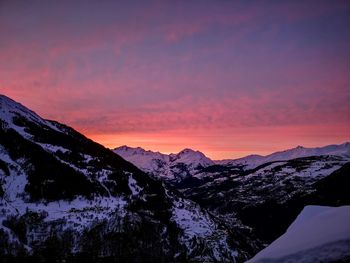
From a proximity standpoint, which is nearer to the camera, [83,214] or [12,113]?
[83,214]

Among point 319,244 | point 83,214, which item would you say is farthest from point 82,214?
point 319,244

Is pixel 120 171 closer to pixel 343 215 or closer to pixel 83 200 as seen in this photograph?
pixel 83 200

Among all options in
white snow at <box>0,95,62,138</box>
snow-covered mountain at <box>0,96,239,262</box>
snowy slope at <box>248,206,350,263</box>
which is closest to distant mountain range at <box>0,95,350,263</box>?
snow-covered mountain at <box>0,96,239,262</box>

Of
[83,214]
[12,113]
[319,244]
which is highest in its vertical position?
[12,113]

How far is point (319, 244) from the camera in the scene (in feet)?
27.6

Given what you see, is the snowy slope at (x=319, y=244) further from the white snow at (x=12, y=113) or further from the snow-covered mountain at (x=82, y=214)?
the white snow at (x=12, y=113)

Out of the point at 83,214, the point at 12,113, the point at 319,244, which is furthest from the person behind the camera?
the point at 12,113

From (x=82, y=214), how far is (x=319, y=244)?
108m

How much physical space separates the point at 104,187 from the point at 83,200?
11.3 meters

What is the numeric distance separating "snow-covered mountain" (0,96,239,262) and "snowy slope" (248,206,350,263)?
89.8 meters

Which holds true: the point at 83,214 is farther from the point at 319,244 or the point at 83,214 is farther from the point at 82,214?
the point at 319,244

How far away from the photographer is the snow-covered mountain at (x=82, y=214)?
325ft

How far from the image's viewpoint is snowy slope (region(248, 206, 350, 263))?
26.9 feet

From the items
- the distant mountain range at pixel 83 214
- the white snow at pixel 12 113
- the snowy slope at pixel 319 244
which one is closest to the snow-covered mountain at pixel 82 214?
the distant mountain range at pixel 83 214
